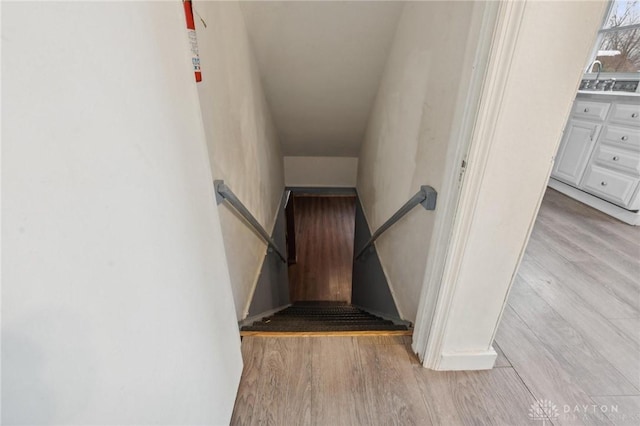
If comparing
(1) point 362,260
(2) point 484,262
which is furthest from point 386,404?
(1) point 362,260

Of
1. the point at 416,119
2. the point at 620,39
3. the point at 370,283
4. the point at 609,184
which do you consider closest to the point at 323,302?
the point at 370,283

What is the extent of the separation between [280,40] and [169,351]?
205 centimetres

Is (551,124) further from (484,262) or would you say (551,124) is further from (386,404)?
(386,404)

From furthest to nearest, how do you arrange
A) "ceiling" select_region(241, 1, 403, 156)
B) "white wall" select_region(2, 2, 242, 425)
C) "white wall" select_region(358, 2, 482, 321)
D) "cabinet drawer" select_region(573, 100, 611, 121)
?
"cabinet drawer" select_region(573, 100, 611, 121)
"ceiling" select_region(241, 1, 403, 156)
"white wall" select_region(358, 2, 482, 321)
"white wall" select_region(2, 2, 242, 425)

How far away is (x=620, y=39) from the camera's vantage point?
3.22m

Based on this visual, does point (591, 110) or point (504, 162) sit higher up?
point (591, 110)

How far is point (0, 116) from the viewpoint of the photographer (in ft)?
1.02

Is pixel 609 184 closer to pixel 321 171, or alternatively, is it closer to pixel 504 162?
pixel 504 162

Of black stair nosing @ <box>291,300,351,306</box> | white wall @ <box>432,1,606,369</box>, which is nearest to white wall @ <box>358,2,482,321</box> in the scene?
white wall @ <box>432,1,606,369</box>

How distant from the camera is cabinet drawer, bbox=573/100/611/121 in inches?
111

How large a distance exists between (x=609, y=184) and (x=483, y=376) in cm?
275

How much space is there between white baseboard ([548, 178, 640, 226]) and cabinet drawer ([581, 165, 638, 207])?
0.06m

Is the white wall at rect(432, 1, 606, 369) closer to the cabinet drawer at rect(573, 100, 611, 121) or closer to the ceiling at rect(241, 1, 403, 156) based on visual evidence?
the ceiling at rect(241, 1, 403, 156)

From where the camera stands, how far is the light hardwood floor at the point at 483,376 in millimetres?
1104
